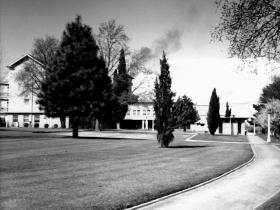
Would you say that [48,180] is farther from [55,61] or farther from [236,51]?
[55,61]

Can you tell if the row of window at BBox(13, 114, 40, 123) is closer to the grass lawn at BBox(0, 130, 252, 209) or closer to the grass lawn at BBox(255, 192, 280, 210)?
the grass lawn at BBox(0, 130, 252, 209)

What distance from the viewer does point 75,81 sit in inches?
1249

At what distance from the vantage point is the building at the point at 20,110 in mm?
60438

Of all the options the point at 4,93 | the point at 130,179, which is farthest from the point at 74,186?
the point at 4,93

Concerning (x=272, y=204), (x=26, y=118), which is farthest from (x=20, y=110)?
(x=272, y=204)

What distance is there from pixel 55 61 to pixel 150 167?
22064 millimetres

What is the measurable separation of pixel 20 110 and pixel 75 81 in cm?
3529

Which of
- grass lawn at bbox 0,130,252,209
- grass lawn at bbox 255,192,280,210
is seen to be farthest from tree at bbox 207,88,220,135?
grass lawn at bbox 255,192,280,210

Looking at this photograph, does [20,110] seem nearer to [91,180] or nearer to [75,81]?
[75,81]

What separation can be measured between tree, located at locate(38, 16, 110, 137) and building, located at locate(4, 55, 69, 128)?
96.5 feet

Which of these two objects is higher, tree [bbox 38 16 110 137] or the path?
tree [bbox 38 16 110 137]

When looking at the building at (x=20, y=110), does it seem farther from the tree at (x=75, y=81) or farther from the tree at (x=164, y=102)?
the tree at (x=164, y=102)

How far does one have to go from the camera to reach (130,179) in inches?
423

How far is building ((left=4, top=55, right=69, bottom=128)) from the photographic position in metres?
60.4
